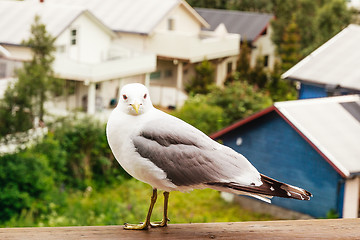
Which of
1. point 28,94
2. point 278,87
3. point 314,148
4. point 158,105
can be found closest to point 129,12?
point 158,105

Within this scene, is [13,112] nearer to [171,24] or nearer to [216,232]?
[216,232]

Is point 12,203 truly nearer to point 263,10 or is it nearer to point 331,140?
point 331,140

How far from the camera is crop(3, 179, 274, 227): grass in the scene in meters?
4.42

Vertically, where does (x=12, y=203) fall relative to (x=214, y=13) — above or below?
below

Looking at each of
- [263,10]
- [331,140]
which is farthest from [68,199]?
[263,10]

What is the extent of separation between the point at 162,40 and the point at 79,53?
1.46 m

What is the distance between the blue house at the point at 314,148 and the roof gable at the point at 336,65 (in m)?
0.12

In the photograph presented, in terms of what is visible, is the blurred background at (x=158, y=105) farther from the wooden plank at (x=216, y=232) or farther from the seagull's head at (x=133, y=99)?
the seagull's head at (x=133, y=99)

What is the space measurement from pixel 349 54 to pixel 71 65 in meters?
3.38

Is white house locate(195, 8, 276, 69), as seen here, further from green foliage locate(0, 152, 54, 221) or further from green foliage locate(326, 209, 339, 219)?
green foliage locate(326, 209, 339, 219)

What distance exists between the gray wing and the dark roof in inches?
356

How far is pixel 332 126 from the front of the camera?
4.32 meters

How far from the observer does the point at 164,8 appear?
30.9ft

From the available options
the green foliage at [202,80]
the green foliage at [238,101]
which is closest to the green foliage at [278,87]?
the green foliage at [238,101]
